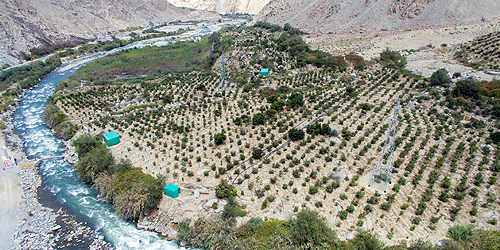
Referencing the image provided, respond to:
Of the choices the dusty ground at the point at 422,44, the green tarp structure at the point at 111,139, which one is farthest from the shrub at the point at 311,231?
the dusty ground at the point at 422,44

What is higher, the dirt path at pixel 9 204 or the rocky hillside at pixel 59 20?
the rocky hillside at pixel 59 20

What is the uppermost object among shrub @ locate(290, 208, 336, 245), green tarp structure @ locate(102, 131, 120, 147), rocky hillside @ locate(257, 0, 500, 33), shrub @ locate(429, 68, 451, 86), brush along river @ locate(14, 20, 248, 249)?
rocky hillside @ locate(257, 0, 500, 33)

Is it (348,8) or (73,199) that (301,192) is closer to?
(73,199)

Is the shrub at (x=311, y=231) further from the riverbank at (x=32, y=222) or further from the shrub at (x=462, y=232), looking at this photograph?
the riverbank at (x=32, y=222)

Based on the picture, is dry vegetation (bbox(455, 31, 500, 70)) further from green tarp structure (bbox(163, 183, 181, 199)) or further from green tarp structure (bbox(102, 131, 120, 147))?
green tarp structure (bbox(102, 131, 120, 147))

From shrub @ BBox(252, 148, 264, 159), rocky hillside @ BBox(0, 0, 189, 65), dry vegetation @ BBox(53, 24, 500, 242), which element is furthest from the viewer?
rocky hillside @ BBox(0, 0, 189, 65)

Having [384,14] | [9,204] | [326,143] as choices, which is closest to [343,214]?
[326,143]

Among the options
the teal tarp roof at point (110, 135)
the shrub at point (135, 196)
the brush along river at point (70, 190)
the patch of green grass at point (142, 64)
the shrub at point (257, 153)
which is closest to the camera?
the brush along river at point (70, 190)

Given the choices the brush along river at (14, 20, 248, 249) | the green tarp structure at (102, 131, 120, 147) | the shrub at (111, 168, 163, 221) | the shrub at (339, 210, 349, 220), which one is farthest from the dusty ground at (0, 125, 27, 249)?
the shrub at (339, 210, 349, 220)
